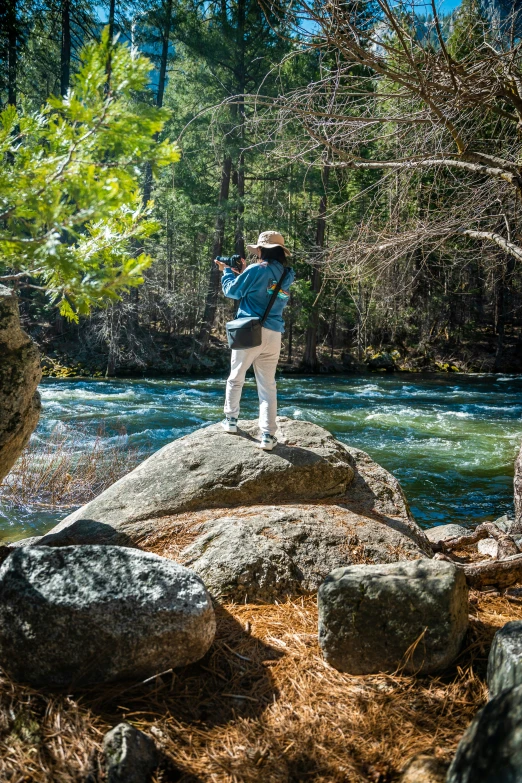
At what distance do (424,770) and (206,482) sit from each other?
2.91m

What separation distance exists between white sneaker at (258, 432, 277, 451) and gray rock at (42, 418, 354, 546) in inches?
2.1

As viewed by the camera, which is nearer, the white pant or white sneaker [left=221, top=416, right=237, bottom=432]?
the white pant

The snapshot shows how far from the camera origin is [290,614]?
3211 mm

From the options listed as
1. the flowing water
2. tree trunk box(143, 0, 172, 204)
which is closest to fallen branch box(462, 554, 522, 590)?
the flowing water

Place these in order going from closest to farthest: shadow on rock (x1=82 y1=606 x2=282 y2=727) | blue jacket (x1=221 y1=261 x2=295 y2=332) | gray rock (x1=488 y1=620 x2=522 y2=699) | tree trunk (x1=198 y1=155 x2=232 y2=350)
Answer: gray rock (x1=488 y1=620 x2=522 y2=699) → shadow on rock (x1=82 y1=606 x2=282 y2=727) → blue jacket (x1=221 y1=261 x2=295 y2=332) → tree trunk (x1=198 y1=155 x2=232 y2=350)

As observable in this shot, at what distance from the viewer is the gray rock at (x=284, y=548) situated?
3457 millimetres

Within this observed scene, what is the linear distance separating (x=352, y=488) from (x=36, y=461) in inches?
252

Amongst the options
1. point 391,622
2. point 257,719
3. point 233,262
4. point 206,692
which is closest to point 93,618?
point 206,692

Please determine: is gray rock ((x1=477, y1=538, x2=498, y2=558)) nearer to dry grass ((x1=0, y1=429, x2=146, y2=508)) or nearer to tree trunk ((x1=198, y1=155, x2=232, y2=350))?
dry grass ((x1=0, y1=429, x2=146, y2=508))

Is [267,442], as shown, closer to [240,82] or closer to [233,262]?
[233,262]

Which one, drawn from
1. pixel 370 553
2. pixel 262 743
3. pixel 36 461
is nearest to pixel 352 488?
pixel 370 553

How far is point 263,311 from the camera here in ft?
17.2

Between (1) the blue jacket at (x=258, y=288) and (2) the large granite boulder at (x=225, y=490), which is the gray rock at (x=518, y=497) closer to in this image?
(2) the large granite boulder at (x=225, y=490)

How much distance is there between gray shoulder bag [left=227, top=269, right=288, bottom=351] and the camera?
5.12m
